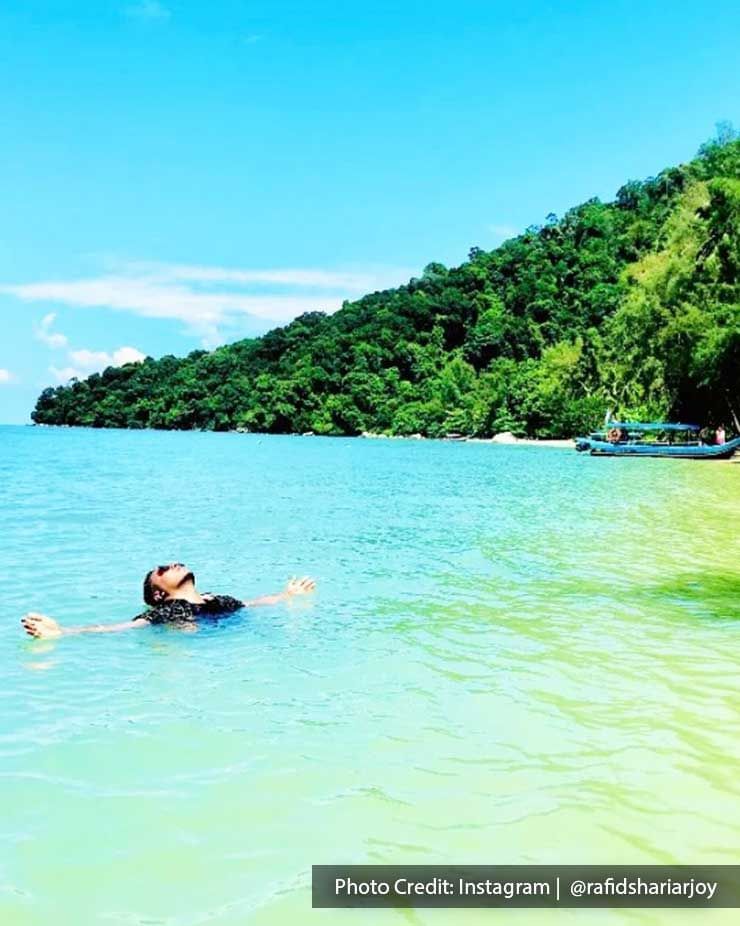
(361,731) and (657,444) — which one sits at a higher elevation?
(657,444)

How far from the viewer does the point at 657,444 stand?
2239 inches

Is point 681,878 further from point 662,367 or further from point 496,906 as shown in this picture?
point 662,367

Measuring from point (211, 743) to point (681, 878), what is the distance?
9.06ft

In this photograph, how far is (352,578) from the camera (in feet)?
38.9

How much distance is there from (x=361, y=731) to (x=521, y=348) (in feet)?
395

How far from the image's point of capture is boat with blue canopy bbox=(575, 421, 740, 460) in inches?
1998

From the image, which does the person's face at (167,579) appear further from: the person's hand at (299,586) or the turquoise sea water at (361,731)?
the person's hand at (299,586)

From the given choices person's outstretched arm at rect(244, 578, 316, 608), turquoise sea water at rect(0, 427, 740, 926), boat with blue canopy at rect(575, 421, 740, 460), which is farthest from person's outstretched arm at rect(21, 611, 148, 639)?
boat with blue canopy at rect(575, 421, 740, 460)

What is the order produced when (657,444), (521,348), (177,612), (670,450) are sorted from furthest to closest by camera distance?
(521,348) → (657,444) → (670,450) → (177,612)

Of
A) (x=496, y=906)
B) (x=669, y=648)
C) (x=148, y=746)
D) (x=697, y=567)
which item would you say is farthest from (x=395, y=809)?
(x=697, y=567)

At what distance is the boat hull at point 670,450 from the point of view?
4959cm

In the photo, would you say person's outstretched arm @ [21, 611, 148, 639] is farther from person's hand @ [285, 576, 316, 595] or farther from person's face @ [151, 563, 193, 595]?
person's hand @ [285, 576, 316, 595]

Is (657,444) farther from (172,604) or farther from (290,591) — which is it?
(172,604)

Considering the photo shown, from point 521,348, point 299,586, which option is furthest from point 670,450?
point 521,348
